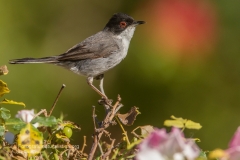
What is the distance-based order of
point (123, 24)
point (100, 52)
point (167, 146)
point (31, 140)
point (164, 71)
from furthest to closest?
→ point (123, 24) < point (100, 52) < point (164, 71) < point (31, 140) < point (167, 146)

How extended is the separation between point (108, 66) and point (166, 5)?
595mm

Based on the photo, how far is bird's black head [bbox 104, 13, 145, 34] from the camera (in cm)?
364

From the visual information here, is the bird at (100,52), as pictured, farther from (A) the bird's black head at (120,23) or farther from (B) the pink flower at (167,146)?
(B) the pink flower at (167,146)

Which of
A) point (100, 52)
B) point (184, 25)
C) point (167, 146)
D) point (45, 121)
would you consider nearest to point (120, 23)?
point (100, 52)

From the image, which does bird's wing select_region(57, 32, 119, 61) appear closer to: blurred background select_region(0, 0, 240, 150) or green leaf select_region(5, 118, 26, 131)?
blurred background select_region(0, 0, 240, 150)

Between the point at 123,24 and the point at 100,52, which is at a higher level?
the point at 123,24

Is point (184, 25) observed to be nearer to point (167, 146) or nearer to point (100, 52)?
point (100, 52)

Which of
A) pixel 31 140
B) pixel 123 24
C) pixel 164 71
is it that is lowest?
pixel 31 140

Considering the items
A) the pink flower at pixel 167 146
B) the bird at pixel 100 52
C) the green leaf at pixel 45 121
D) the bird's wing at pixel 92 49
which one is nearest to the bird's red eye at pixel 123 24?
the bird at pixel 100 52

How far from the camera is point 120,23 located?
3.70 metres

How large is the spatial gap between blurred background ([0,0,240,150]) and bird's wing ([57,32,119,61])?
Result: 0.17 meters

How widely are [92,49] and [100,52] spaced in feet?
0.20

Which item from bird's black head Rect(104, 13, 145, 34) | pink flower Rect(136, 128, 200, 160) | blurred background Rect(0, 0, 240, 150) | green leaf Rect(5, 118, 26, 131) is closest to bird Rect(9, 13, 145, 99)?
bird's black head Rect(104, 13, 145, 34)

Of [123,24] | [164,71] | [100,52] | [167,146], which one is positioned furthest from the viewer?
[123,24]
